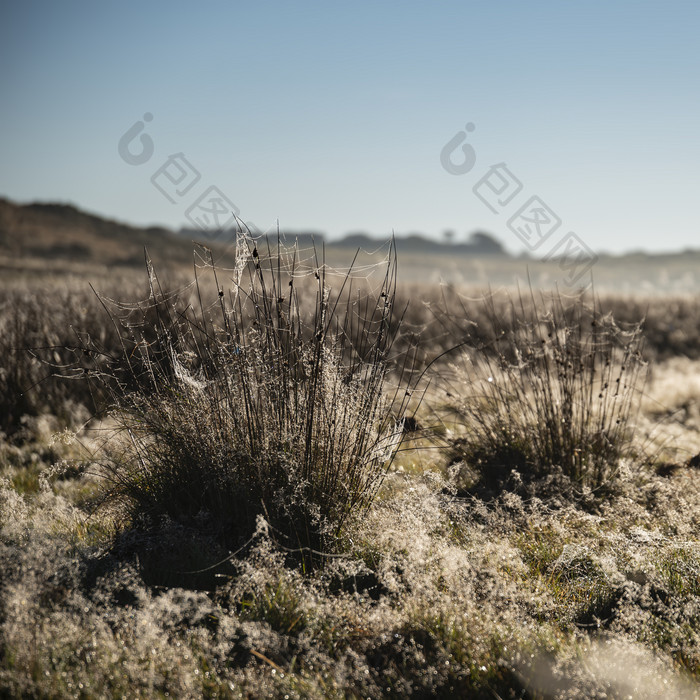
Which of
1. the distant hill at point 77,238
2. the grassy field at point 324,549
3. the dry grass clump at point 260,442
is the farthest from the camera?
the distant hill at point 77,238

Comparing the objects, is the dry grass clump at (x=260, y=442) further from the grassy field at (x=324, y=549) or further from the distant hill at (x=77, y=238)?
the distant hill at (x=77, y=238)

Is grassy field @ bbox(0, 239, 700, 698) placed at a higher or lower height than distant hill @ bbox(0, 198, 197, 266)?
lower

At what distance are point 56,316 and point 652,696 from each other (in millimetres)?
6481

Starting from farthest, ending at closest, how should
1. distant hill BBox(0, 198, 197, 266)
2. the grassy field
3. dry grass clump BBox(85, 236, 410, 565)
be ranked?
distant hill BBox(0, 198, 197, 266), dry grass clump BBox(85, 236, 410, 565), the grassy field

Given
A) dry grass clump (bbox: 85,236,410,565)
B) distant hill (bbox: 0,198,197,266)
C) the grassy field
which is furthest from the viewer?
distant hill (bbox: 0,198,197,266)

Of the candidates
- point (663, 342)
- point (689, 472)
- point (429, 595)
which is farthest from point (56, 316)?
point (663, 342)

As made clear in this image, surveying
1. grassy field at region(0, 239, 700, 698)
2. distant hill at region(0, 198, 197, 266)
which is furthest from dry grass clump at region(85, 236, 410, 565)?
distant hill at region(0, 198, 197, 266)

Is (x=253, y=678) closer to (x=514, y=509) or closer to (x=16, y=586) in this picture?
(x=16, y=586)

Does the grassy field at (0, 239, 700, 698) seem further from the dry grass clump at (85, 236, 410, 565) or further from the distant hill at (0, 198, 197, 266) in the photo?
the distant hill at (0, 198, 197, 266)

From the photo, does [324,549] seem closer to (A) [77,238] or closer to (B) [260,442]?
(B) [260,442]

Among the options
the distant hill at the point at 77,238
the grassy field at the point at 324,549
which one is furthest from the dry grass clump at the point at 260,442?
the distant hill at the point at 77,238

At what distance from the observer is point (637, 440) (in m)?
4.44

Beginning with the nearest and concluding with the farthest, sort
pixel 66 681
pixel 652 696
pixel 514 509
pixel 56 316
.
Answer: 1. pixel 66 681
2. pixel 652 696
3. pixel 514 509
4. pixel 56 316

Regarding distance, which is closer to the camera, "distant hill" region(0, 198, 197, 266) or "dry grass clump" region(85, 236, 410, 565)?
"dry grass clump" region(85, 236, 410, 565)
